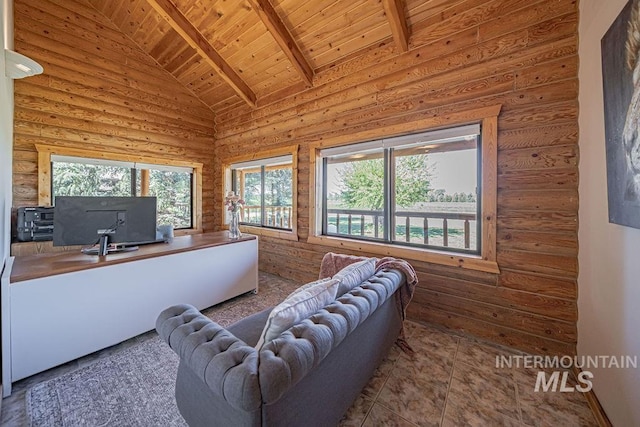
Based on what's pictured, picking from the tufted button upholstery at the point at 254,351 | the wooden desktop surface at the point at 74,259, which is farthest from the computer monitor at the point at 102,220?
the tufted button upholstery at the point at 254,351

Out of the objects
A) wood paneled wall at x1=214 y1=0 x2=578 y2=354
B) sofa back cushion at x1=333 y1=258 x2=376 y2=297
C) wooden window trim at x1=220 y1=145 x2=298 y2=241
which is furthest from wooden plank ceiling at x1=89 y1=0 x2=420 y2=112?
sofa back cushion at x1=333 y1=258 x2=376 y2=297

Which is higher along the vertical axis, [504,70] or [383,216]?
[504,70]

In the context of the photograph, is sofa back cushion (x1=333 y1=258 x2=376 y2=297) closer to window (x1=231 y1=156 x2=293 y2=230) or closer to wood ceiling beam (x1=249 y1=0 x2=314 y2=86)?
window (x1=231 y1=156 x2=293 y2=230)

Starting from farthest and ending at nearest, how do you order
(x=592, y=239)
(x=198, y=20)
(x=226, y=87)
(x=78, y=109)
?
(x=226, y=87) < (x=78, y=109) < (x=198, y=20) < (x=592, y=239)

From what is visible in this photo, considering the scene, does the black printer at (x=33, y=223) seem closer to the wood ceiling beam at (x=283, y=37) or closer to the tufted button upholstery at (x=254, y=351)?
the tufted button upholstery at (x=254, y=351)

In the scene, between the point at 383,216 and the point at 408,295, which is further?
the point at 383,216

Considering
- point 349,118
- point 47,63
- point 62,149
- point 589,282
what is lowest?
point 589,282

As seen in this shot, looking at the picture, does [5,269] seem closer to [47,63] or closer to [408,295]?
[408,295]

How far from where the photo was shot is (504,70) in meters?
2.17

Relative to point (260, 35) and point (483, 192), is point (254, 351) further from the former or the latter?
point (260, 35)

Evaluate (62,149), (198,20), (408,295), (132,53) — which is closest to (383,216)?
(408,295)

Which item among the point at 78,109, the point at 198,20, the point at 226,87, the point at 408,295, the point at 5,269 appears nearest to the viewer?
the point at 5,269

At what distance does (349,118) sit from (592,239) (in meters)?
2.58

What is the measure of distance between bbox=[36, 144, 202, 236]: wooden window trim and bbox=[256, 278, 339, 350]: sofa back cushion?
4307 millimetres
